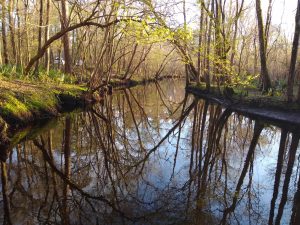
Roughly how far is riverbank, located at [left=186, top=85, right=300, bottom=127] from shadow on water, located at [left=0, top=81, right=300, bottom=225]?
1869mm

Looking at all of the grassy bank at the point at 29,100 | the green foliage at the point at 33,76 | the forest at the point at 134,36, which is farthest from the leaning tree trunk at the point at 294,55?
the green foliage at the point at 33,76

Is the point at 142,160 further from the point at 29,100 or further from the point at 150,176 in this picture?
the point at 29,100

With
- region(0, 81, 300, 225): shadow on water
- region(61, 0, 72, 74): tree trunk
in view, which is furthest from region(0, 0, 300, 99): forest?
region(0, 81, 300, 225): shadow on water

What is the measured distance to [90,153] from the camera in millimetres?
8969

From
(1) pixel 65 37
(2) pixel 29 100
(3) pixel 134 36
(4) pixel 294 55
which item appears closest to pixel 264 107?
(4) pixel 294 55

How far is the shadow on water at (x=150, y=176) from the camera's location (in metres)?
5.28

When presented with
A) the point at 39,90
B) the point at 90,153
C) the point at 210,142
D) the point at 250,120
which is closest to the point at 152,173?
the point at 90,153

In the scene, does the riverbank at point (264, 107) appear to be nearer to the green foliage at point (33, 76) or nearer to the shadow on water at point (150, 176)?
the shadow on water at point (150, 176)

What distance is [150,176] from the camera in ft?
23.7

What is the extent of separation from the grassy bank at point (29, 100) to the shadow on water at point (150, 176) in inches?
37.6

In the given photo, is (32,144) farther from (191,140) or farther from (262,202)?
(262,202)

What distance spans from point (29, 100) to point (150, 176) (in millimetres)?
7060

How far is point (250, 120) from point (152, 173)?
9.40 meters

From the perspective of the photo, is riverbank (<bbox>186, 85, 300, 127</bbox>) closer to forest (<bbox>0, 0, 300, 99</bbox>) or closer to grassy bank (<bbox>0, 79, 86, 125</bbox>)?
forest (<bbox>0, 0, 300, 99</bbox>)
